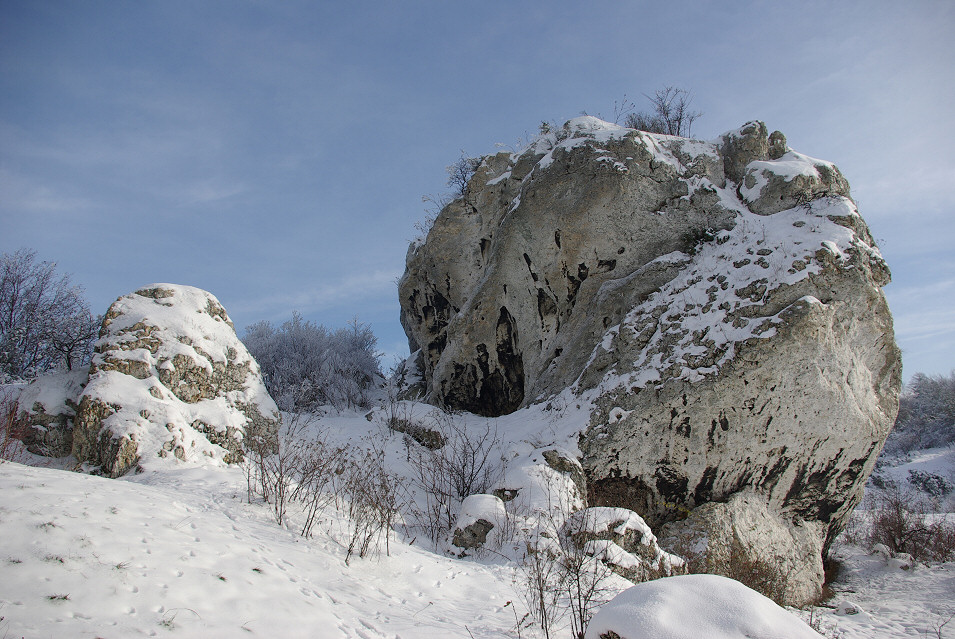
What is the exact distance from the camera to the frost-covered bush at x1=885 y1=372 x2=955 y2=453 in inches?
1131

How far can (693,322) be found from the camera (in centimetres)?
884

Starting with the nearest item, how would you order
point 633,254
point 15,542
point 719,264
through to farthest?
point 15,542
point 719,264
point 633,254

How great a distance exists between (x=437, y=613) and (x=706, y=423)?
5.70 meters

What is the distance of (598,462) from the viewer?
831 cm

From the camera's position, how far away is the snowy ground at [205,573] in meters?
2.80

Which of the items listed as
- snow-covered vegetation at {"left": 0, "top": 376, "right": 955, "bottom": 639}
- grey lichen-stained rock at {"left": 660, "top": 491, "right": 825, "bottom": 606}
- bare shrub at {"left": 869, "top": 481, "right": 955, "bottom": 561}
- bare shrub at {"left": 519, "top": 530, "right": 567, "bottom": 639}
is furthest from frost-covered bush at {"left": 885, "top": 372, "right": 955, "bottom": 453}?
bare shrub at {"left": 519, "top": 530, "right": 567, "bottom": 639}

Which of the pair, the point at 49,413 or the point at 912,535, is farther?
the point at 912,535

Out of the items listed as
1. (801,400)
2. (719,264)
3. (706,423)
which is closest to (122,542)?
(706,423)

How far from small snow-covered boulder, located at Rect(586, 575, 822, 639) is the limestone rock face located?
23.1ft

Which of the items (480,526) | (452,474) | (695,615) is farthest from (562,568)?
(452,474)

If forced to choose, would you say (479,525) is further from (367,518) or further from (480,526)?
(367,518)

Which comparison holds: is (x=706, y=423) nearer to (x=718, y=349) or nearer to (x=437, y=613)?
(x=718, y=349)

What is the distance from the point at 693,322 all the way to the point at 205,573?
811 cm

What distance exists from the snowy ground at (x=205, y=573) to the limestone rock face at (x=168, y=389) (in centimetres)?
81
